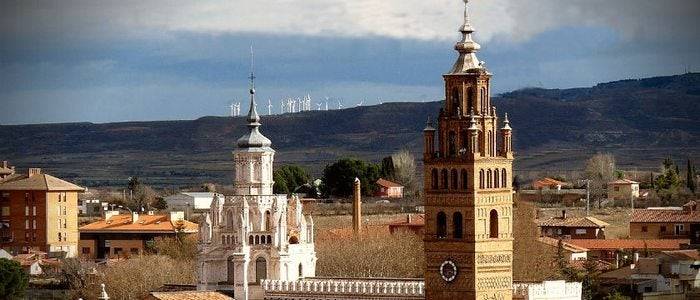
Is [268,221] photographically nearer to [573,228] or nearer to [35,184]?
[573,228]

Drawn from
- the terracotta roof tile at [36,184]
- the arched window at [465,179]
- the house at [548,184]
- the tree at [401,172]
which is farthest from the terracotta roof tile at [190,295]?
the tree at [401,172]

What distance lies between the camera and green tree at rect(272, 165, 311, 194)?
136625mm

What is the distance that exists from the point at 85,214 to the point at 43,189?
2000 centimetres

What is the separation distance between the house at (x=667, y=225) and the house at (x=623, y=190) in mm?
28342

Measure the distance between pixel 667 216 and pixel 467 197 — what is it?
196 feet

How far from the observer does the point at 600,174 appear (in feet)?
575

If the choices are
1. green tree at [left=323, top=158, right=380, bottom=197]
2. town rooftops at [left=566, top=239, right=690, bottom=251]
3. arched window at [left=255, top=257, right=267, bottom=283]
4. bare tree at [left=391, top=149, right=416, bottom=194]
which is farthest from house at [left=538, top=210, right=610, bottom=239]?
bare tree at [left=391, top=149, right=416, bottom=194]

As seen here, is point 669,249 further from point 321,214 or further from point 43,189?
point 43,189

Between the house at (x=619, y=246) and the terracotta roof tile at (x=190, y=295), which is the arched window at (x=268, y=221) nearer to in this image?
the terracotta roof tile at (x=190, y=295)

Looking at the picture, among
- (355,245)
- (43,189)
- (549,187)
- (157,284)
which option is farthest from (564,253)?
(549,187)

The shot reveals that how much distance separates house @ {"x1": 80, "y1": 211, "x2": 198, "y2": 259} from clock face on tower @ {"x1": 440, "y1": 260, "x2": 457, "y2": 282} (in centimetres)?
5785

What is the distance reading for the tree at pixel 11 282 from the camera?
9176 centimetres

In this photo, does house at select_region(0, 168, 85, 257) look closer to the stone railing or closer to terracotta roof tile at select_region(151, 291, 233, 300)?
the stone railing

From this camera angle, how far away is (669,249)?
10244 cm
